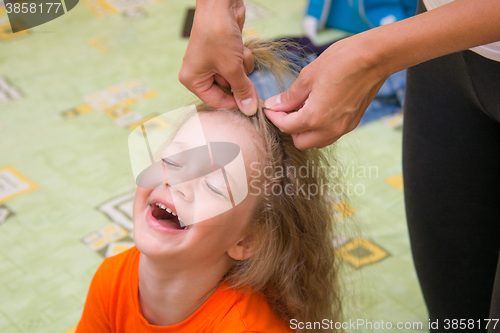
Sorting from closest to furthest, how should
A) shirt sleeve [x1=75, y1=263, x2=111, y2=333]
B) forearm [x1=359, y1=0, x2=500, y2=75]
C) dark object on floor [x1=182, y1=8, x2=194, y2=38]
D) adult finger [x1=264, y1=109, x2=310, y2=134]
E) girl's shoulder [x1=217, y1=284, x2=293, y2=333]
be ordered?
forearm [x1=359, y1=0, x2=500, y2=75] < adult finger [x1=264, y1=109, x2=310, y2=134] < girl's shoulder [x1=217, y1=284, x2=293, y2=333] < shirt sleeve [x1=75, y1=263, x2=111, y2=333] < dark object on floor [x1=182, y1=8, x2=194, y2=38]

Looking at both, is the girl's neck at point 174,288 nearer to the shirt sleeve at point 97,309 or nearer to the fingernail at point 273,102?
the shirt sleeve at point 97,309

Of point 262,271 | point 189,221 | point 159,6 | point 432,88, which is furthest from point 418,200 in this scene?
point 159,6

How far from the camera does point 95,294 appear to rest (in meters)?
0.81

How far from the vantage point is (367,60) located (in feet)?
1.81

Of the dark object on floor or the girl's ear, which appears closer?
the girl's ear

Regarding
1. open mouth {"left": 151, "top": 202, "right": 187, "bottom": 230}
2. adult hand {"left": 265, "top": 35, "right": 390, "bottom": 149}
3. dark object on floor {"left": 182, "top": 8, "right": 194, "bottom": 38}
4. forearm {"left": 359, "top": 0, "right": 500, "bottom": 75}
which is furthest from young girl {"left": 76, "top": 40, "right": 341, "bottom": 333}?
dark object on floor {"left": 182, "top": 8, "right": 194, "bottom": 38}

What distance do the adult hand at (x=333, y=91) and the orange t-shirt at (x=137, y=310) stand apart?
0.28 meters

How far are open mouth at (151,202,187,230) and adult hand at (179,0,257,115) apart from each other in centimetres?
17

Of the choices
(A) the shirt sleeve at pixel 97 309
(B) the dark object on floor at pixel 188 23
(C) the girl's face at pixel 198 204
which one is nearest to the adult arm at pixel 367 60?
(C) the girl's face at pixel 198 204

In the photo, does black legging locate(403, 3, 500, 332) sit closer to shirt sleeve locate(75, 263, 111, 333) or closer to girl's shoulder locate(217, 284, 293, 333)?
girl's shoulder locate(217, 284, 293, 333)

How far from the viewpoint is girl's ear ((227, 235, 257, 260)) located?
76cm

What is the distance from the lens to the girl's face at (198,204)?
677 millimetres

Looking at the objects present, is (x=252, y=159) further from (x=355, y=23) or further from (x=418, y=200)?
(x=355, y=23)

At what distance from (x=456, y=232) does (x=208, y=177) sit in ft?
1.46
